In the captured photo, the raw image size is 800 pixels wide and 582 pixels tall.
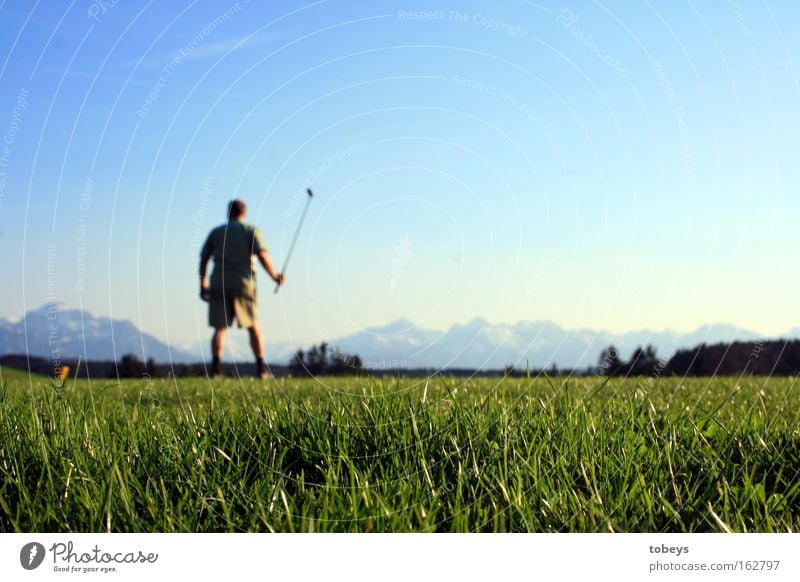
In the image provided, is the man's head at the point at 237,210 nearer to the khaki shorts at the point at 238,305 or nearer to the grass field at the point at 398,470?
the khaki shorts at the point at 238,305

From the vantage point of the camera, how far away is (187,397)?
7719 millimetres

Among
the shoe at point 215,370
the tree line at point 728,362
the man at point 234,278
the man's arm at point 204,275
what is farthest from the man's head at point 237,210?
the tree line at point 728,362

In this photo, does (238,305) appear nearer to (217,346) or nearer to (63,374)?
(217,346)

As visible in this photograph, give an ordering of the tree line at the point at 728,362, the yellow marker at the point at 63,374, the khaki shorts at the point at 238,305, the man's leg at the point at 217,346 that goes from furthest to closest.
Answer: the man's leg at the point at 217,346
the khaki shorts at the point at 238,305
the tree line at the point at 728,362
the yellow marker at the point at 63,374

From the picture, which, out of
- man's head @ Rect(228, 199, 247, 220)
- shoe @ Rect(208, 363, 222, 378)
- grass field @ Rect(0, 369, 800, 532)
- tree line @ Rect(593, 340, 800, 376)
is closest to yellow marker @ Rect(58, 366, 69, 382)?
grass field @ Rect(0, 369, 800, 532)

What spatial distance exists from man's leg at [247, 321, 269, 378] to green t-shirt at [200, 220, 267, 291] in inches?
40.3

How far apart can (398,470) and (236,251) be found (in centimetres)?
1009

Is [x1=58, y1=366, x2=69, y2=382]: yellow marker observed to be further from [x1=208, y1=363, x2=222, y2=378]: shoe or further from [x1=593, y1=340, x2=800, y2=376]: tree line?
[x1=208, y1=363, x2=222, y2=378]: shoe

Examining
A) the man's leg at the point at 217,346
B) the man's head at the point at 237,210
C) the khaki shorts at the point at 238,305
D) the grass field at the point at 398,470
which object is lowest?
the grass field at the point at 398,470

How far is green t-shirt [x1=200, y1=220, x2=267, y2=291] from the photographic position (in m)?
12.7

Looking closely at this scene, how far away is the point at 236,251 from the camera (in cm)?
1294

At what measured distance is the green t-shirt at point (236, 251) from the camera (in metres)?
12.7
